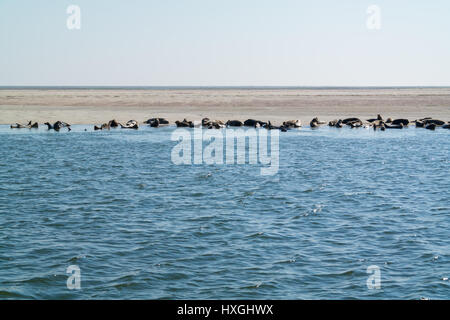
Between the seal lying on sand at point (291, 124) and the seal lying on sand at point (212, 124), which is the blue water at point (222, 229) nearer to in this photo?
the seal lying on sand at point (291, 124)

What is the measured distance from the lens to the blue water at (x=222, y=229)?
11.8m

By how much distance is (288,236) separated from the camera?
1532 cm

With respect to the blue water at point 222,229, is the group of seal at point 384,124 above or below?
above

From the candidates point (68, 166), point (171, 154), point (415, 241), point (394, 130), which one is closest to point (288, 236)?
point (415, 241)

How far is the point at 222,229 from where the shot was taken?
52.6ft

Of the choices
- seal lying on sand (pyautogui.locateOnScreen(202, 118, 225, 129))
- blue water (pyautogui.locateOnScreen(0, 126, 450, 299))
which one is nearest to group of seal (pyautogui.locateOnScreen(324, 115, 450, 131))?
seal lying on sand (pyautogui.locateOnScreen(202, 118, 225, 129))

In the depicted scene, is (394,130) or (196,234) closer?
(196,234)

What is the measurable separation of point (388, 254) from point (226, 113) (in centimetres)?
5461

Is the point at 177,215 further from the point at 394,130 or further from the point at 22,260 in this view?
the point at 394,130

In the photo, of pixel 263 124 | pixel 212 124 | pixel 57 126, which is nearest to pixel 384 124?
pixel 263 124

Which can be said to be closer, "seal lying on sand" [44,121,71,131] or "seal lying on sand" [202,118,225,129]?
"seal lying on sand" [44,121,71,131]

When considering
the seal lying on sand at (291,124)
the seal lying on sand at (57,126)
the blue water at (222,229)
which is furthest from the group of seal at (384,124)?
the seal lying on sand at (57,126)

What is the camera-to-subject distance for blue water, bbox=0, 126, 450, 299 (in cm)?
1180

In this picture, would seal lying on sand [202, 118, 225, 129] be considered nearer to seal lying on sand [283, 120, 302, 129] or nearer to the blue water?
seal lying on sand [283, 120, 302, 129]
